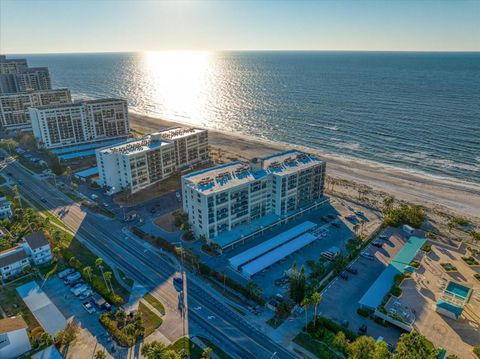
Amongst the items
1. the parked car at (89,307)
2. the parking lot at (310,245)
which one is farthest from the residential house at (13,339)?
the parking lot at (310,245)

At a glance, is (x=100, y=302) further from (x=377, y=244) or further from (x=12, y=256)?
(x=377, y=244)

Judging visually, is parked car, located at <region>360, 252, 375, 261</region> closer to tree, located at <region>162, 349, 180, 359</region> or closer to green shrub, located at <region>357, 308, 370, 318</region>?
green shrub, located at <region>357, 308, 370, 318</region>

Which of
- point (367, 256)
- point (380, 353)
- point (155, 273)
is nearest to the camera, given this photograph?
point (380, 353)

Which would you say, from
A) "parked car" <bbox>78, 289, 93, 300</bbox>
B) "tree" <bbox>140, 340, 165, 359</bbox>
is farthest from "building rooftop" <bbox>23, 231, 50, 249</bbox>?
"tree" <bbox>140, 340, 165, 359</bbox>

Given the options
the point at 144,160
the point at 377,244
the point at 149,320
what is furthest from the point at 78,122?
the point at 377,244

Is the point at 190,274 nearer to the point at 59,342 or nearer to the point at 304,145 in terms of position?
the point at 59,342

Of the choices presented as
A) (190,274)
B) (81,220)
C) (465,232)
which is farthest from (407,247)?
(81,220)

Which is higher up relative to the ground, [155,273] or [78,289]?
[78,289]

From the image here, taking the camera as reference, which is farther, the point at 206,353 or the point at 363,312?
the point at 363,312
